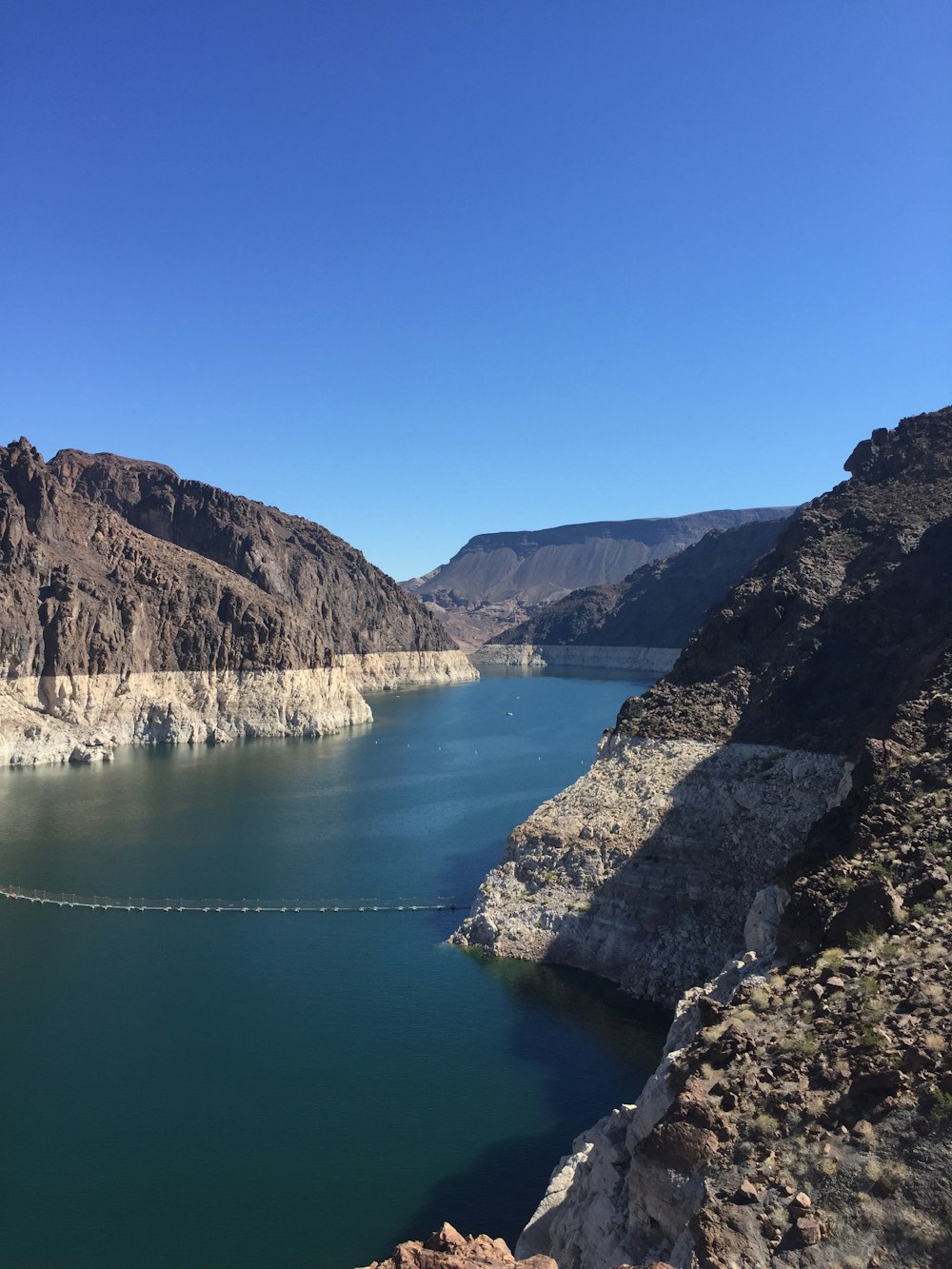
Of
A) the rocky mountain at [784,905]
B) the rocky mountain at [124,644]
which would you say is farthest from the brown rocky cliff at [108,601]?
the rocky mountain at [784,905]

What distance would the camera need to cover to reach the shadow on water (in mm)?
24641

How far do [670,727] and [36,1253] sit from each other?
34772 mm

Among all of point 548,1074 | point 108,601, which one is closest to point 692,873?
point 548,1074

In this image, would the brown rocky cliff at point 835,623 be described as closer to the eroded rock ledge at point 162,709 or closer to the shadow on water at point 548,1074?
the shadow on water at point 548,1074

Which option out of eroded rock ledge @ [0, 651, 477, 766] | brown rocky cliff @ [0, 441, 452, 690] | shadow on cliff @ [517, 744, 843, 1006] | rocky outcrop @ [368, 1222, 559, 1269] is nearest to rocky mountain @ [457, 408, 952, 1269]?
shadow on cliff @ [517, 744, 843, 1006]

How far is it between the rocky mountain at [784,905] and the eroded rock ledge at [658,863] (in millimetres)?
104

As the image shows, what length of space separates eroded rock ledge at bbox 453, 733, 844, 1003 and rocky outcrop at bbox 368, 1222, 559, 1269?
2490cm

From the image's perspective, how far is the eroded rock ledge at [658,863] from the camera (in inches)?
1510

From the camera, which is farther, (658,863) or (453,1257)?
(658,863)

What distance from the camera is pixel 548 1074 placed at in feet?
105

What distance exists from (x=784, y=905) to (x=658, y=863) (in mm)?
15380

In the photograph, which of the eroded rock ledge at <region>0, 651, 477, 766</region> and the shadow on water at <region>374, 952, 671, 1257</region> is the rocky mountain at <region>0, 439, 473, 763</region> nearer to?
the eroded rock ledge at <region>0, 651, 477, 766</region>

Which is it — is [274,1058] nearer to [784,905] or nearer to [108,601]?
[784,905]

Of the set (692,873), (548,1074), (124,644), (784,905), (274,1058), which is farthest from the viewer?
(124,644)
